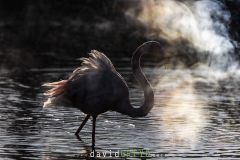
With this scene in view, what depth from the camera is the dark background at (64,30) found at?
3033cm

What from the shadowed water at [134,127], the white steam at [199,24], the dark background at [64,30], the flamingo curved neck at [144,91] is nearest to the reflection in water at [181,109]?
the shadowed water at [134,127]

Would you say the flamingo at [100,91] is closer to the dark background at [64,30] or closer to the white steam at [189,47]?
the white steam at [189,47]

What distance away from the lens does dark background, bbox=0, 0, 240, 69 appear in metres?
30.3

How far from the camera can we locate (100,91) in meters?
14.1

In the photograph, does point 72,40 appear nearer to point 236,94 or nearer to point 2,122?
point 236,94

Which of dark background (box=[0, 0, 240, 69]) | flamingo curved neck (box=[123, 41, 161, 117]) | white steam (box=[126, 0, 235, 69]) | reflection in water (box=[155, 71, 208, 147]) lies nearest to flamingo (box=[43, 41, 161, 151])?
flamingo curved neck (box=[123, 41, 161, 117])

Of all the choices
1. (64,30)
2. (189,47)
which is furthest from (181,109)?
(64,30)

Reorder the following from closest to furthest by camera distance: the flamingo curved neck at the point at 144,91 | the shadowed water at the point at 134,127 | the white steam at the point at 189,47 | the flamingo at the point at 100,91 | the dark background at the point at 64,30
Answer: the shadowed water at the point at 134,127, the flamingo at the point at 100,91, the flamingo curved neck at the point at 144,91, the white steam at the point at 189,47, the dark background at the point at 64,30

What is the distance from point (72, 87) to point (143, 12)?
70.5 feet

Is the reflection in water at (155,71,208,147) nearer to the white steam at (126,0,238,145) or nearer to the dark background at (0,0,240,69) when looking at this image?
the white steam at (126,0,238,145)

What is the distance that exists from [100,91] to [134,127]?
1617 millimetres

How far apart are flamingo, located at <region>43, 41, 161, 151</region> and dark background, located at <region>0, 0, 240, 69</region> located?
42.6ft

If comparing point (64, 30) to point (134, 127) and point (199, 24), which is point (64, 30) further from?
point (134, 127)

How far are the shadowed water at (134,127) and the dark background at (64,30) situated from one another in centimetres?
790
